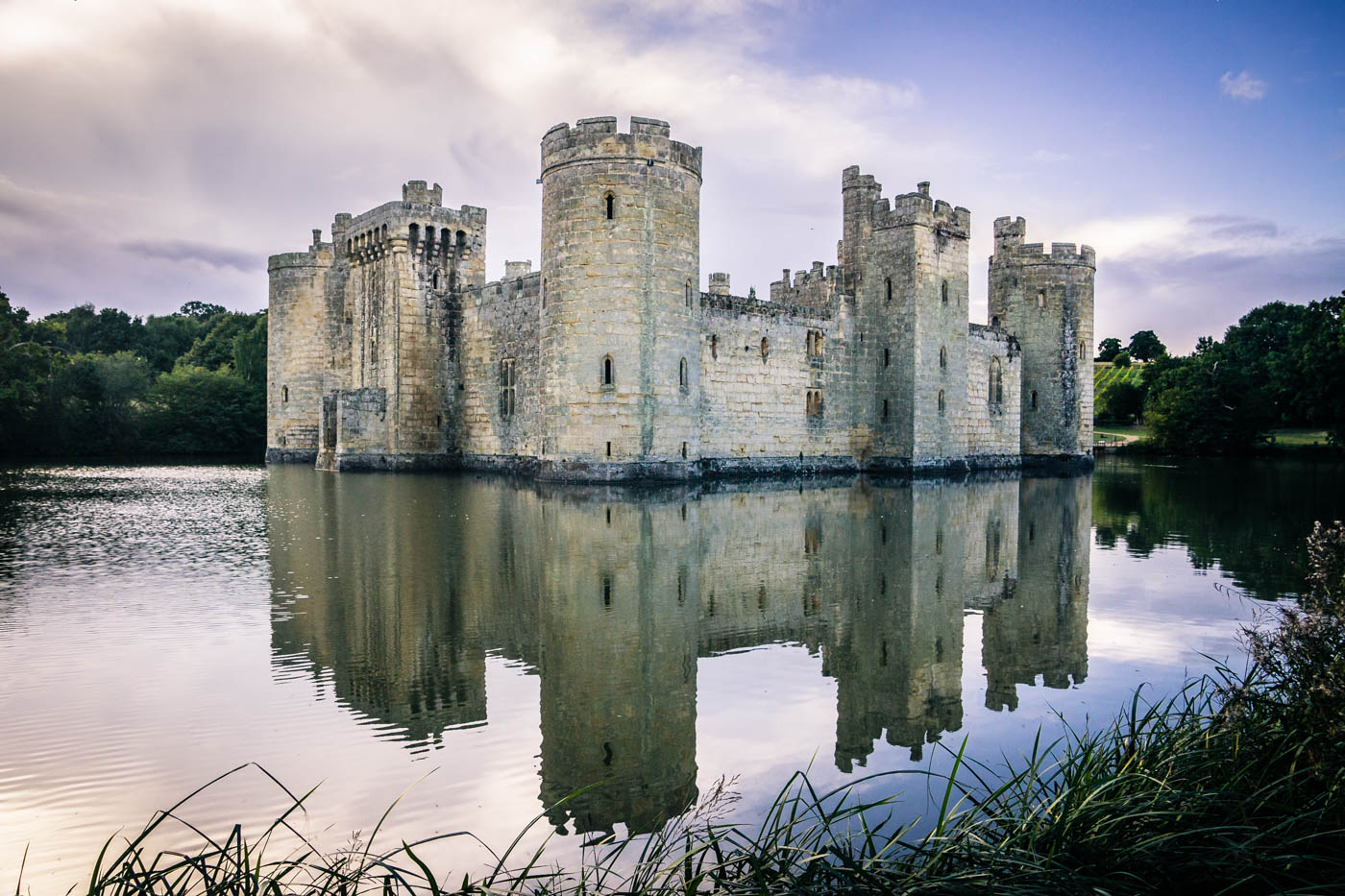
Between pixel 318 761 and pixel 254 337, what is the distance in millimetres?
54711

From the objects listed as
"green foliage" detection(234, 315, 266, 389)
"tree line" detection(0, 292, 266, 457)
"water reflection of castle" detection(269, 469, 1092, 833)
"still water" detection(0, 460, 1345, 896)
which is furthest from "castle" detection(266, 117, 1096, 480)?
"green foliage" detection(234, 315, 266, 389)

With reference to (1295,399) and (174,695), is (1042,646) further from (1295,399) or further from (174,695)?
(1295,399)

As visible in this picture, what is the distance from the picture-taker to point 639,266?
24359 millimetres

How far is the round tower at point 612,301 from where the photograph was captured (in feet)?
79.6

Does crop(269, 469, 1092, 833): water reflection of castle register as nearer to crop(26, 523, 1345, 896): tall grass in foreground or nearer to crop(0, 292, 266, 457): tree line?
crop(26, 523, 1345, 896): tall grass in foreground

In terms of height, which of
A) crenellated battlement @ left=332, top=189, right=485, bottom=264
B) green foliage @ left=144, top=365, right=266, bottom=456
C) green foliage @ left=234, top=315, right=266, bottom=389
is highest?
crenellated battlement @ left=332, top=189, right=485, bottom=264

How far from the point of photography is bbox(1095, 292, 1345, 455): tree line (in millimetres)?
45094

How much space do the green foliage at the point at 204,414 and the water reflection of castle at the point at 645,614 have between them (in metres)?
35.4

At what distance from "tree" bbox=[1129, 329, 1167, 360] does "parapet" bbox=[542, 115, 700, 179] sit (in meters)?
83.0

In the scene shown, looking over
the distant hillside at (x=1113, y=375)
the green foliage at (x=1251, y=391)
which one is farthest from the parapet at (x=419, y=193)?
the distant hillside at (x=1113, y=375)

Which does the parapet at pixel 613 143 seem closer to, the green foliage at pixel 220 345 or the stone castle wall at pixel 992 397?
the stone castle wall at pixel 992 397

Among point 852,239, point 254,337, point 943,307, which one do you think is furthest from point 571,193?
point 254,337

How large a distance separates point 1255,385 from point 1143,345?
128 feet

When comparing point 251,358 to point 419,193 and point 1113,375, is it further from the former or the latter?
point 1113,375
